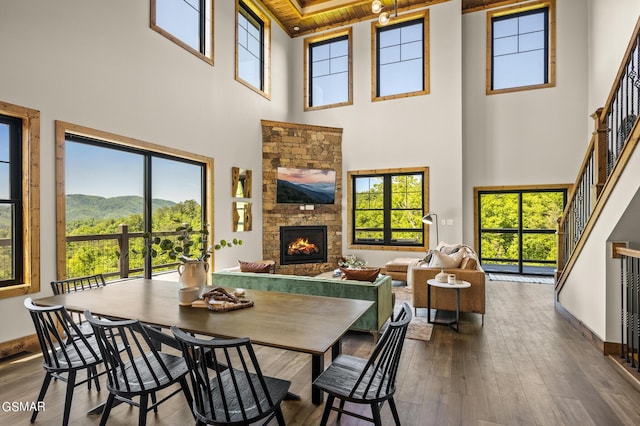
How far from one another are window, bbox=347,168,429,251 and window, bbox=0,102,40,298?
581cm

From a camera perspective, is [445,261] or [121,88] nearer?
[121,88]

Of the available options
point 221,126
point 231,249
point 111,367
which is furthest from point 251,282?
point 221,126

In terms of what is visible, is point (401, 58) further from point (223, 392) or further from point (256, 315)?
point (223, 392)

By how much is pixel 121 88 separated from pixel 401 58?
590cm

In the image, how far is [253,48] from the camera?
7367 mm

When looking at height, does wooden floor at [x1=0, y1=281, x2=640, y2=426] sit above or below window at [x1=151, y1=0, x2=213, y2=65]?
below

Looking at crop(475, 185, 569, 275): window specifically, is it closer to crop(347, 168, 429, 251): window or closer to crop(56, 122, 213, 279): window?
crop(347, 168, 429, 251): window

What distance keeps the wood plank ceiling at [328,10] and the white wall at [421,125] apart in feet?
0.92

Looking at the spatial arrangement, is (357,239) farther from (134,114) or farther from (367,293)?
(134,114)

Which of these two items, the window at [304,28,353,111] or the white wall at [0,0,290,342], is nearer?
the white wall at [0,0,290,342]

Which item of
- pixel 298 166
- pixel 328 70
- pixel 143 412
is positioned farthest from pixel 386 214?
pixel 143 412

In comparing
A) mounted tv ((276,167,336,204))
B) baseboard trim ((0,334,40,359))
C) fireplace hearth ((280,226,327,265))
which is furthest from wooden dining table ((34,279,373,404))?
mounted tv ((276,167,336,204))

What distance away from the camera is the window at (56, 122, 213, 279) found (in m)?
3.94

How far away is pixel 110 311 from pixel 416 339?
2.95 meters
